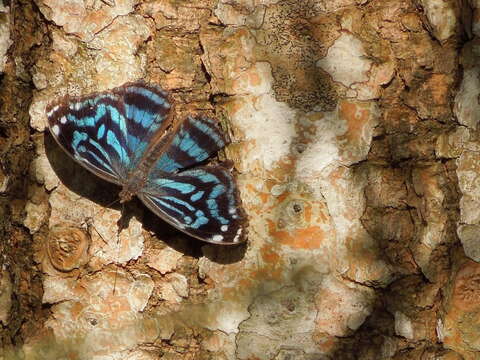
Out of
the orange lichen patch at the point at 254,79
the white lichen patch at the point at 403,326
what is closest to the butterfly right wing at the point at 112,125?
the orange lichen patch at the point at 254,79

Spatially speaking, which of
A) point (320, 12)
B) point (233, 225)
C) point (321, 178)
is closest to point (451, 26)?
point (320, 12)

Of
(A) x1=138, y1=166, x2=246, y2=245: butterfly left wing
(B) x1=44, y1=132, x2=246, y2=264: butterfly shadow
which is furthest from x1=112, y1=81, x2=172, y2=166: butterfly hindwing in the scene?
(B) x1=44, y1=132, x2=246, y2=264: butterfly shadow

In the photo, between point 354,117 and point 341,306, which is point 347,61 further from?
point 341,306

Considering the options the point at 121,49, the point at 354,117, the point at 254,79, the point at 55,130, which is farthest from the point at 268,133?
the point at 55,130

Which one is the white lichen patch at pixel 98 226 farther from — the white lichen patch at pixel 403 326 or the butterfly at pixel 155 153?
the white lichen patch at pixel 403 326

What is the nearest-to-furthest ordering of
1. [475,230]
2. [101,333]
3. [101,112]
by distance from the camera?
[475,230] < [101,333] < [101,112]

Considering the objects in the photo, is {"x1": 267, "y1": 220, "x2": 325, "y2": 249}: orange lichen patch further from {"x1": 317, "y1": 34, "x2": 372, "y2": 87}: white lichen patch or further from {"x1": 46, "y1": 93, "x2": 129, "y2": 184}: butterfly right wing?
{"x1": 46, "y1": 93, "x2": 129, "y2": 184}: butterfly right wing

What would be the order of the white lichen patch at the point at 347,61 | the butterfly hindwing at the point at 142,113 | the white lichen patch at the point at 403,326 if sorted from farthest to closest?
the butterfly hindwing at the point at 142,113 → the white lichen patch at the point at 347,61 → the white lichen patch at the point at 403,326

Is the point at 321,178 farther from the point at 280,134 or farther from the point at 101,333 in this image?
the point at 101,333
